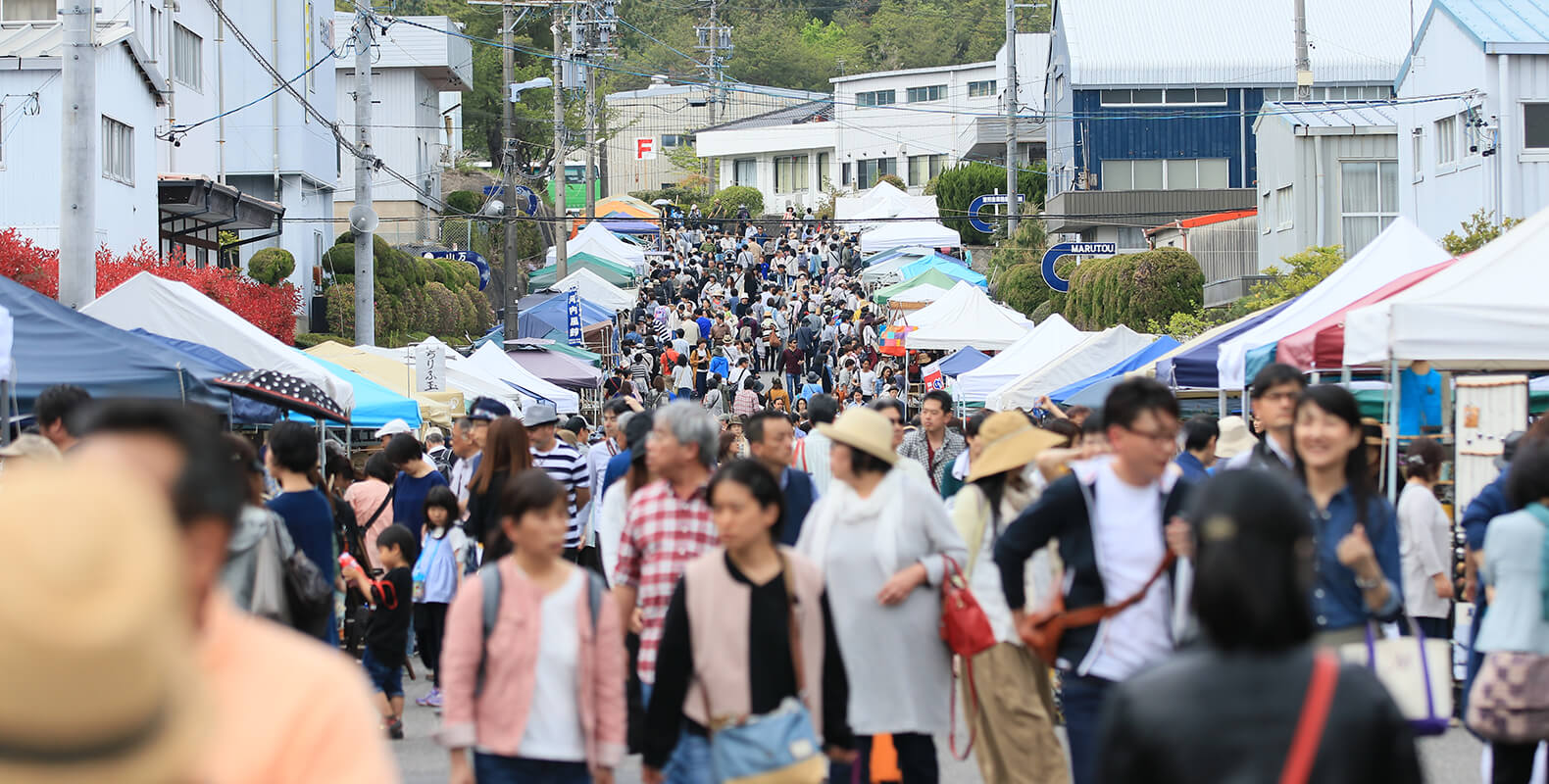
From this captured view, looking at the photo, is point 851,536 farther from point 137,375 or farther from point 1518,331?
point 137,375

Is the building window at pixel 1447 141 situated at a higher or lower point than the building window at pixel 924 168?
lower

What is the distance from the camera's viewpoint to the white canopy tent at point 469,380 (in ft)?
67.7

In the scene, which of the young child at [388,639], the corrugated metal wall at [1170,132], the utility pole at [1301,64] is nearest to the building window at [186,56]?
the utility pole at [1301,64]

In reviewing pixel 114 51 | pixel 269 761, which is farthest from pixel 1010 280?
pixel 269 761

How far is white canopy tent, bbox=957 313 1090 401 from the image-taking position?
21484 mm

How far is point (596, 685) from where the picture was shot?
5.30 m

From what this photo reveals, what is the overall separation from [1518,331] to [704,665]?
6.57 metres

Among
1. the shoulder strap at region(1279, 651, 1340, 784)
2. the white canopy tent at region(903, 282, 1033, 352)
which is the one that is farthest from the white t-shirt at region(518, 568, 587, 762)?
the white canopy tent at region(903, 282, 1033, 352)

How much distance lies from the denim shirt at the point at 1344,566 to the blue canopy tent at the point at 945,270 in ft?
112

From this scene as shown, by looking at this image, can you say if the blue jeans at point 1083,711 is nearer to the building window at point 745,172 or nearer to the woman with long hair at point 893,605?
the woman with long hair at point 893,605

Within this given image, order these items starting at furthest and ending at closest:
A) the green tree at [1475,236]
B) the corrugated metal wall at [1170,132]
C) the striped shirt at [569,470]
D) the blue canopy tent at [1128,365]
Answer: the corrugated metal wall at [1170,132] → the green tree at [1475,236] → the blue canopy tent at [1128,365] → the striped shirt at [569,470]

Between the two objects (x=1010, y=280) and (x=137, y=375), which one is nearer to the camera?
(x=137, y=375)

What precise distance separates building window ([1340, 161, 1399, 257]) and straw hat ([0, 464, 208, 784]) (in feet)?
88.1

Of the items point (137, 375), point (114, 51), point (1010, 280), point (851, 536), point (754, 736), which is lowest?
point (754, 736)
